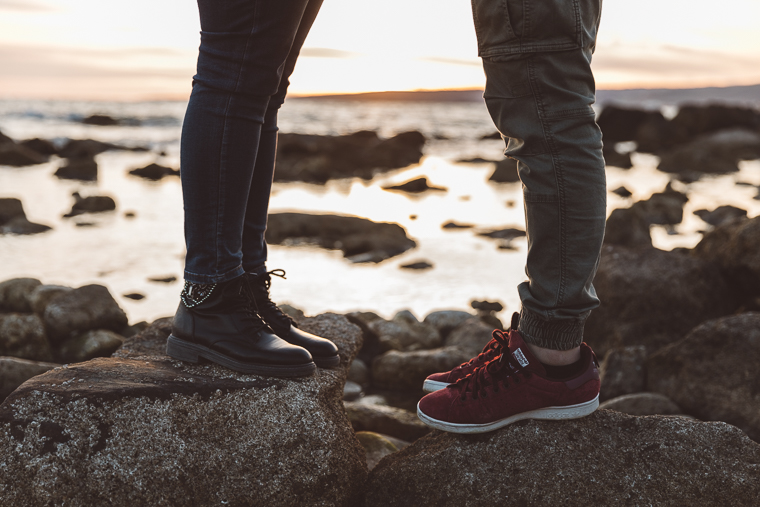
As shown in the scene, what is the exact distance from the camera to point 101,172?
11625 mm

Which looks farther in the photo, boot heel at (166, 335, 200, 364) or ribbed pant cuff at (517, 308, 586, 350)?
boot heel at (166, 335, 200, 364)

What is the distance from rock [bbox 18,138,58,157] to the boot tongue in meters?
15.5

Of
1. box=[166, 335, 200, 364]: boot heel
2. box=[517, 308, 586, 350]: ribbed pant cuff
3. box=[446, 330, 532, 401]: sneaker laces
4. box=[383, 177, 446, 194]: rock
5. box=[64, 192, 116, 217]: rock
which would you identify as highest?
box=[517, 308, 586, 350]: ribbed pant cuff

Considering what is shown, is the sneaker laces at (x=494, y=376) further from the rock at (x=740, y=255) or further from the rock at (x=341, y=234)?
the rock at (x=341, y=234)

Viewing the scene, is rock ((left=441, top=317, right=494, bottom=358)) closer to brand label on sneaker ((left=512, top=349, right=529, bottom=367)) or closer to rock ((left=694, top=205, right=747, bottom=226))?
brand label on sneaker ((left=512, top=349, right=529, bottom=367))

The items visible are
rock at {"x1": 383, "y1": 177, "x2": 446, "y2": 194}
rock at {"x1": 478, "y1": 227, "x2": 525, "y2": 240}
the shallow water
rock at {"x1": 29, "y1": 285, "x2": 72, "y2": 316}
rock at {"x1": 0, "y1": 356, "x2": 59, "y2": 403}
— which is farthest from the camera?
rock at {"x1": 383, "y1": 177, "x2": 446, "y2": 194}

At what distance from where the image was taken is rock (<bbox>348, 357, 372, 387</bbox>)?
143 inches

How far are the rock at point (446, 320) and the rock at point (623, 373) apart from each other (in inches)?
45.6

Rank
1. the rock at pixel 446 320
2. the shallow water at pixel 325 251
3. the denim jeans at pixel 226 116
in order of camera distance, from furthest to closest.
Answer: the shallow water at pixel 325 251
the rock at pixel 446 320
the denim jeans at pixel 226 116

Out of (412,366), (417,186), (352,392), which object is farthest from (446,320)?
(417,186)

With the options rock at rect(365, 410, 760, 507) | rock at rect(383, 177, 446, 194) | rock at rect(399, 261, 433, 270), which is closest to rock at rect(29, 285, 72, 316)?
rock at rect(399, 261, 433, 270)

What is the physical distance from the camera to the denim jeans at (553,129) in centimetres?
152

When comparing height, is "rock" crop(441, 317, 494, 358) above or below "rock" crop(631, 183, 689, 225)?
above

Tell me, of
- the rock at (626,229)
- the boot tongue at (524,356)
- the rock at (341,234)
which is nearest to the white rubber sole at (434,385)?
the boot tongue at (524,356)
